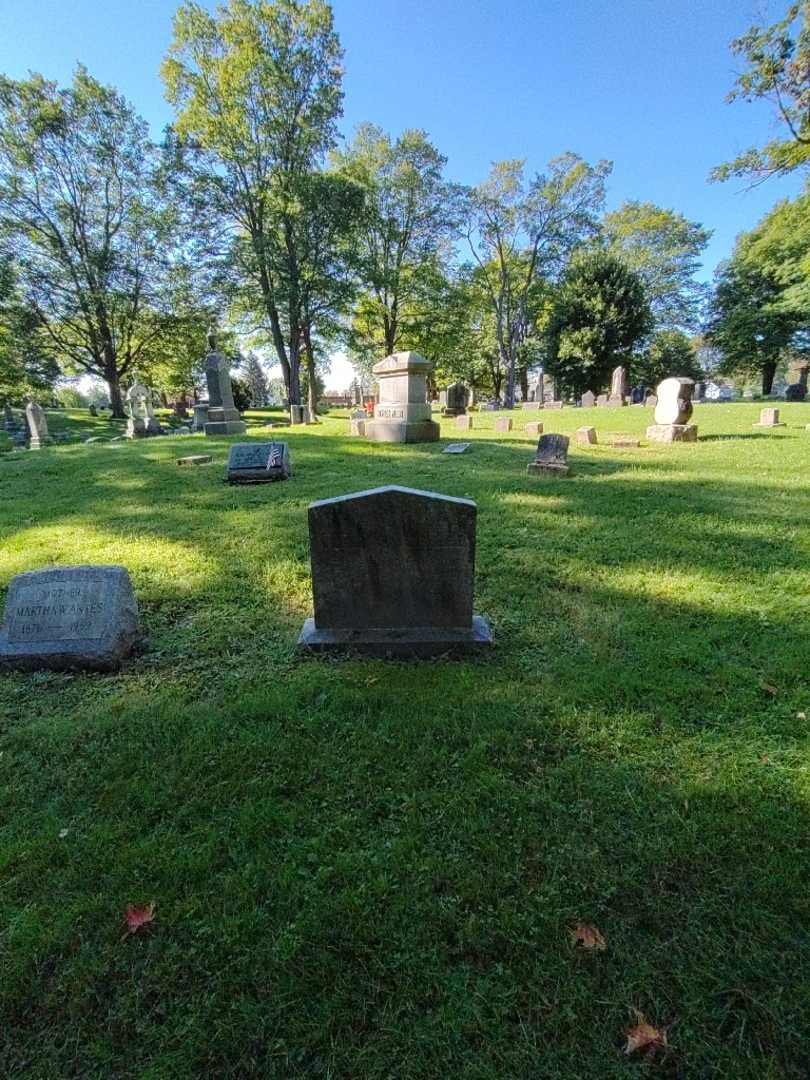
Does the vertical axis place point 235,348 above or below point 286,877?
above

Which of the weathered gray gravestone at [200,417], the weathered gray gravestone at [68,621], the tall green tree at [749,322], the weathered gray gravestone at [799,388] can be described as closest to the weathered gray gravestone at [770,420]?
A: the weathered gray gravestone at [799,388]

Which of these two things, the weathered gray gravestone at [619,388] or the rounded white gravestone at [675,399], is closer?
the rounded white gravestone at [675,399]

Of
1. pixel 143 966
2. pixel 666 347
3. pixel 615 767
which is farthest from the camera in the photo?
pixel 666 347

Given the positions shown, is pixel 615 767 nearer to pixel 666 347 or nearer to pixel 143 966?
pixel 143 966

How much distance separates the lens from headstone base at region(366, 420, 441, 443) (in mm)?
11312

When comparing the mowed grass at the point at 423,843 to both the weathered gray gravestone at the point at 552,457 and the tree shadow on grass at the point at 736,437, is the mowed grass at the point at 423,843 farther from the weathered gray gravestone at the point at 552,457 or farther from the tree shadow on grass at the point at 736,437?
the tree shadow on grass at the point at 736,437

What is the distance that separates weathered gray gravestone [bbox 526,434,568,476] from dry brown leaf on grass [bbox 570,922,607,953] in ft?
20.8

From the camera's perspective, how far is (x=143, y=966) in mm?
1413

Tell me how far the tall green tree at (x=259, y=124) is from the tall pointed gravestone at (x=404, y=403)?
11.6 meters

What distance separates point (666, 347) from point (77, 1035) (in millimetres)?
47970

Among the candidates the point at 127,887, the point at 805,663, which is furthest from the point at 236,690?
the point at 805,663

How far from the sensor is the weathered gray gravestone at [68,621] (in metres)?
2.83

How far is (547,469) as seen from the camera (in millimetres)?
7277

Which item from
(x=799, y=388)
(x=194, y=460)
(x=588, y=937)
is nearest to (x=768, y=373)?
(x=799, y=388)
